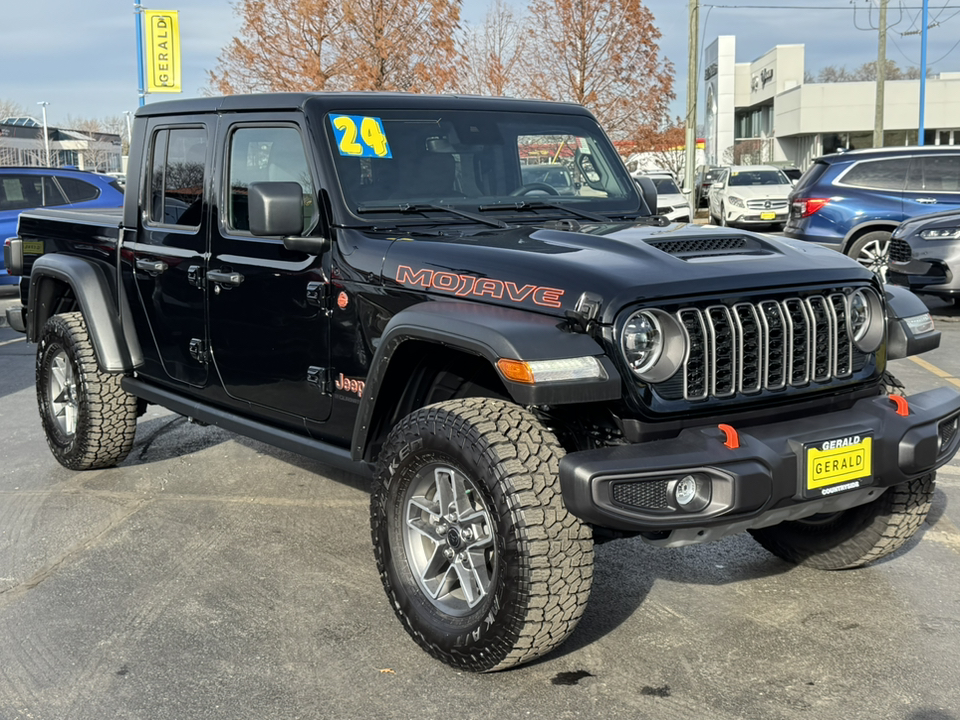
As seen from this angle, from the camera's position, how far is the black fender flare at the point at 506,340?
128 inches

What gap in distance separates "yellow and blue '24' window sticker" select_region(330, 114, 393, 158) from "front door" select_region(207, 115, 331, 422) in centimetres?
15

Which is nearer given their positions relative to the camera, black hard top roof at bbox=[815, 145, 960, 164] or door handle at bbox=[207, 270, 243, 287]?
door handle at bbox=[207, 270, 243, 287]

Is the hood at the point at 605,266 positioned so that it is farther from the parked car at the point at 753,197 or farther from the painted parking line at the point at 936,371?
the parked car at the point at 753,197

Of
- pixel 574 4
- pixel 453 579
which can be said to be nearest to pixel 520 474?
pixel 453 579

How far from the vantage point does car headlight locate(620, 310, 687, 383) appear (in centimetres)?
341

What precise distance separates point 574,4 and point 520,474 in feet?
77.6

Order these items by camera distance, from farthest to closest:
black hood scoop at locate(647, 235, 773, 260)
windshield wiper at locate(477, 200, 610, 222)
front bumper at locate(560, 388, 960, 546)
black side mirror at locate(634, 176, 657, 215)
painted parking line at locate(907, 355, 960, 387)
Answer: painted parking line at locate(907, 355, 960, 387) < black side mirror at locate(634, 176, 657, 215) < windshield wiper at locate(477, 200, 610, 222) < black hood scoop at locate(647, 235, 773, 260) < front bumper at locate(560, 388, 960, 546)

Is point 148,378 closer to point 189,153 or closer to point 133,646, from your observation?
point 189,153

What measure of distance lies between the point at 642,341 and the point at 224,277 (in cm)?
212

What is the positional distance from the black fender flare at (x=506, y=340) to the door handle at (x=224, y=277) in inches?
42.0

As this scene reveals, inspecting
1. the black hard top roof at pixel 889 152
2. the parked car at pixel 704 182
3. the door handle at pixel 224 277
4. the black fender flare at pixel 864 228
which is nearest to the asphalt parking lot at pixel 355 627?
the door handle at pixel 224 277

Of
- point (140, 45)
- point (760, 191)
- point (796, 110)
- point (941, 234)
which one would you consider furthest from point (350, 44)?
point (796, 110)

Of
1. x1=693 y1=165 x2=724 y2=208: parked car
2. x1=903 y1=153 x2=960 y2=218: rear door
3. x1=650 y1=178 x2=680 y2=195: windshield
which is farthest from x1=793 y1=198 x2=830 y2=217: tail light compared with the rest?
x1=693 y1=165 x2=724 y2=208: parked car

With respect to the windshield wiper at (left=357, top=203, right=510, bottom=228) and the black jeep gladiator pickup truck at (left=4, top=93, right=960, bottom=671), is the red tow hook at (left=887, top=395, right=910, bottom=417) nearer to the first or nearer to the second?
the black jeep gladiator pickup truck at (left=4, top=93, right=960, bottom=671)
